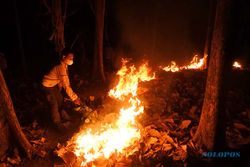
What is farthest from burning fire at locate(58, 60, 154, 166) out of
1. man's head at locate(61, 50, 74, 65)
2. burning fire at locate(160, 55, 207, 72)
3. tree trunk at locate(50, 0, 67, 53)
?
burning fire at locate(160, 55, 207, 72)

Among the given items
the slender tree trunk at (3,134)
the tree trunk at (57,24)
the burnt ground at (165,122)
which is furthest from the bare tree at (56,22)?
the slender tree trunk at (3,134)

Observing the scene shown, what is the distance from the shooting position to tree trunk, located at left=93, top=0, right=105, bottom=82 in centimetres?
1211

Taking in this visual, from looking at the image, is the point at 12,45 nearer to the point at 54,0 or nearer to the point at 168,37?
the point at 54,0

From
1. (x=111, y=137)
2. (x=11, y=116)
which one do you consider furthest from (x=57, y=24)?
(x=111, y=137)

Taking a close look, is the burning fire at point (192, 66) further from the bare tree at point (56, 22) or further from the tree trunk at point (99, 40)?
the bare tree at point (56, 22)

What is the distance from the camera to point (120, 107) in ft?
27.2

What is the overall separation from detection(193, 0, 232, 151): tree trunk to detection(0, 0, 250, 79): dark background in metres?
10.3

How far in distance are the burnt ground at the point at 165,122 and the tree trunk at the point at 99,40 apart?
3519 mm

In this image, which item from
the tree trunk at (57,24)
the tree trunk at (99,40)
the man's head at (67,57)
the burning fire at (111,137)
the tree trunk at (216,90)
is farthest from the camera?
the tree trunk at (99,40)

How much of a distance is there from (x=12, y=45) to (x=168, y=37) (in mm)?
14247

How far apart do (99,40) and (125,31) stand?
401 inches

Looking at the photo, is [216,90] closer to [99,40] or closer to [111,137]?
[111,137]

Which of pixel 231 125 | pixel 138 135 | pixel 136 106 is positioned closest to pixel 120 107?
pixel 136 106

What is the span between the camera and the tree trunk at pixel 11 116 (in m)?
5.80
